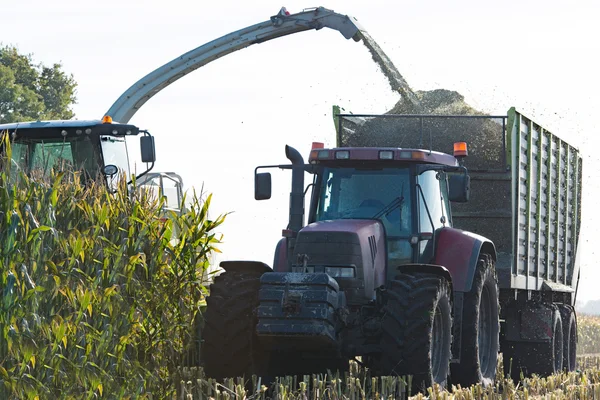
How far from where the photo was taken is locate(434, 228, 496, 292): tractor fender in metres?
10.5

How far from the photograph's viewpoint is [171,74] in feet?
65.2

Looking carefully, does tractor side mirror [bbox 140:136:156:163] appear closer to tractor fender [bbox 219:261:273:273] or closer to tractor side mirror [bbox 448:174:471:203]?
tractor fender [bbox 219:261:273:273]

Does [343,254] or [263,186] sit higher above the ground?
[263,186]

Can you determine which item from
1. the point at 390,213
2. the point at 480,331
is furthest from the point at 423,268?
the point at 480,331

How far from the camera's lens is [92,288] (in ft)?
27.5

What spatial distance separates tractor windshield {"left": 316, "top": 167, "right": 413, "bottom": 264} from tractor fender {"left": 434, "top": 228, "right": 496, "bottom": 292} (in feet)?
1.75

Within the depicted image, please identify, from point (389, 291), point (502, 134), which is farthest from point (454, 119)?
point (389, 291)

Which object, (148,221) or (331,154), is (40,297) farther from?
(331,154)

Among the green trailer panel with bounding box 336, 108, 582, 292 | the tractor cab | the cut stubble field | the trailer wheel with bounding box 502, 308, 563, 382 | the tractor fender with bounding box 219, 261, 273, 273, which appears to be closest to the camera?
the cut stubble field

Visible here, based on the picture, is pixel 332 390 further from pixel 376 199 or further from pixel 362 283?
pixel 376 199

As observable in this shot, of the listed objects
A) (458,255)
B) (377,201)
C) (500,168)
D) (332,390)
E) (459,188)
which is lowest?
(332,390)

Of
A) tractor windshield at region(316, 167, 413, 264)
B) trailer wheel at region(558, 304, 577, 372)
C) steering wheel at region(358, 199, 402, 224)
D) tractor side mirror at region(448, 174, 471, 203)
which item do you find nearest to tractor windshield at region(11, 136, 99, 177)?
tractor windshield at region(316, 167, 413, 264)

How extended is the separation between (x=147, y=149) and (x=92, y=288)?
4420mm

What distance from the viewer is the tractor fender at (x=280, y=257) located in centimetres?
1070
